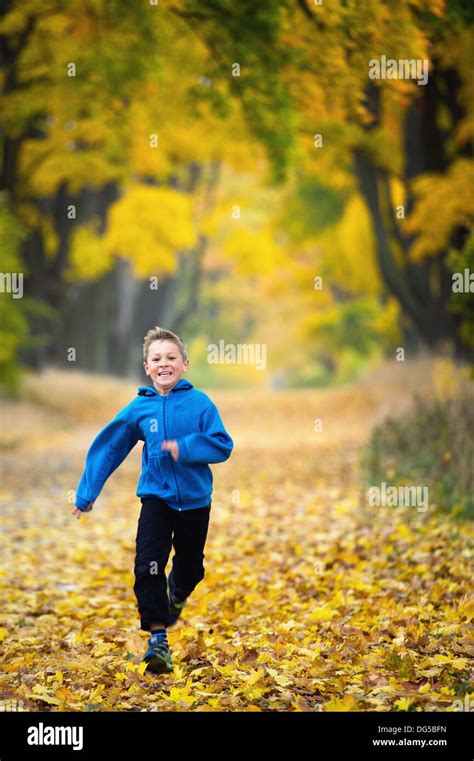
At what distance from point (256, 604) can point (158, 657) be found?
1883mm

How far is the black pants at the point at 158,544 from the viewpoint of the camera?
5.02m

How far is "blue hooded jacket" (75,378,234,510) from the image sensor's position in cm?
502

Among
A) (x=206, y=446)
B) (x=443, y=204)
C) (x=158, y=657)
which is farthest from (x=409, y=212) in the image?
(x=158, y=657)

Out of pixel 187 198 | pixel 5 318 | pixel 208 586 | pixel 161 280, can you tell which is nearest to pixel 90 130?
pixel 5 318

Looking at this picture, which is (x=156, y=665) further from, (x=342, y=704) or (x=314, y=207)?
(x=314, y=207)

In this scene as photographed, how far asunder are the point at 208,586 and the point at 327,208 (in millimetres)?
18535

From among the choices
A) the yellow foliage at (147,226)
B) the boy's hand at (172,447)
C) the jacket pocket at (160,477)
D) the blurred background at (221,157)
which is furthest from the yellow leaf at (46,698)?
the yellow foliage at (147,226)

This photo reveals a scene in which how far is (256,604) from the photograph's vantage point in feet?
22.2

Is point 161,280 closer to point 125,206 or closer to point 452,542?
point 125,206

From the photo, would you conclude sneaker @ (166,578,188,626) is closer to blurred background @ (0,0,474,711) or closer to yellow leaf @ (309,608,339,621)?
blurred background @ (0,0,474,711)

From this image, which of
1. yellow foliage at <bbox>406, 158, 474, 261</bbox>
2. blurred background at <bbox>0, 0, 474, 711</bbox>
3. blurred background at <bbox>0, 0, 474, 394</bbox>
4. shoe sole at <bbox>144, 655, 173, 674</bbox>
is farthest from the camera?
yellow foliage at <bbox>406, 158, 474, 261</bbox>

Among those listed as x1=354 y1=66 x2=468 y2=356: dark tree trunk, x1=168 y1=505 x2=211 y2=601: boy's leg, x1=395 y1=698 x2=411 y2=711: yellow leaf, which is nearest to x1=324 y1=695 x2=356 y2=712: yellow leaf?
x1=395 y1=698 x2=411 y2=711: yellow leaf

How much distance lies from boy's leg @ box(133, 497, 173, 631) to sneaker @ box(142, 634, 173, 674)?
0.09 metres

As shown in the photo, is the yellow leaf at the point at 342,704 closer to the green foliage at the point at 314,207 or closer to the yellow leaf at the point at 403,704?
the yellow leaf at the point at 403,704
